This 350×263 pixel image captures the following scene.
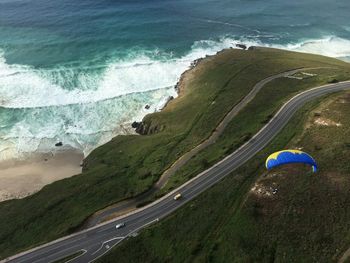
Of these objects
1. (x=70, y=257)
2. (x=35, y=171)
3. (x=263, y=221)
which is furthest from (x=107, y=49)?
(x=263, y=221)

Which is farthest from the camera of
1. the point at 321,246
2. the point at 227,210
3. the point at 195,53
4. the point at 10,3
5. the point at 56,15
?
the point at 10,3

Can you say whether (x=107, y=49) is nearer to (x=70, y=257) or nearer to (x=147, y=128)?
(x=147, y=128)

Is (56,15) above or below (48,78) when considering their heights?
above

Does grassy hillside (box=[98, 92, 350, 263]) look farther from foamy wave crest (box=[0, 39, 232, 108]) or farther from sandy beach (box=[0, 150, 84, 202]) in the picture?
foamy wave crest (box=[0, 39, 232, 108])

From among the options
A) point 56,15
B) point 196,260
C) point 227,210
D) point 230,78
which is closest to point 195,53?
point 230,78

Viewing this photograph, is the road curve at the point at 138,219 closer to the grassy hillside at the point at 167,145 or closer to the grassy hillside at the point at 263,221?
the grassy hillside at the point at 167,145

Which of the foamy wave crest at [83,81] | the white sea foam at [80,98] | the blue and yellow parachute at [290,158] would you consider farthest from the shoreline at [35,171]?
the blue and yellow parachute at [290,158]

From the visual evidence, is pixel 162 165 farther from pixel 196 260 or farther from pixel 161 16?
pixel 161 16

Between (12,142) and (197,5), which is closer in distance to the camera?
(12,142)
